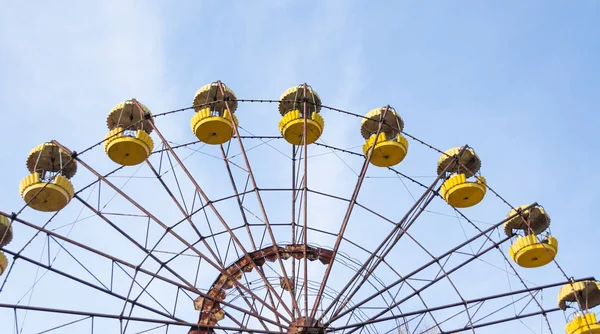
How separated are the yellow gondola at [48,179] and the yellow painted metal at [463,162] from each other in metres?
11.4

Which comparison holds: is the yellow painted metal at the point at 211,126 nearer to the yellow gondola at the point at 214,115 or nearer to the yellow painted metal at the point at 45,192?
the yellow gondola at the point at 214,115

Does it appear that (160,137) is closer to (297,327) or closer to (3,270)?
(3,270)

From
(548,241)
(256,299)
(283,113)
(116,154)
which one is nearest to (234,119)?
(283,113)

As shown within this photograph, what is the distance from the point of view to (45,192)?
20203 millimetres

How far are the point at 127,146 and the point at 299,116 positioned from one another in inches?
197

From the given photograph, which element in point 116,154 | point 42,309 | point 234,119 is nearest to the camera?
point 42,309

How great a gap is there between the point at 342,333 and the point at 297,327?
5.11 feet

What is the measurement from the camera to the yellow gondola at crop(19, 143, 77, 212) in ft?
66.3

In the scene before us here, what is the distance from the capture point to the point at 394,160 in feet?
75.3

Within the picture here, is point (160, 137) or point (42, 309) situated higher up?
point (160, 137)

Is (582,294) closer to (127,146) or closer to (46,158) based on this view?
(127,146)

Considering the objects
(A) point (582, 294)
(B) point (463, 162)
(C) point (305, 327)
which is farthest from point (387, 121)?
(C) point (305, 327)

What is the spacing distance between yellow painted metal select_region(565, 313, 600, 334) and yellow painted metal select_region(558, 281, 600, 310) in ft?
1.60

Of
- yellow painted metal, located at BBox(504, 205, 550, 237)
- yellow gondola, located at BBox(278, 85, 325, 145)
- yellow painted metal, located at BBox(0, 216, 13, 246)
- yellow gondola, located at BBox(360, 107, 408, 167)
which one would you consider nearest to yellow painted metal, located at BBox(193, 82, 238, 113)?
yellow gondola, located at BBox(278, 85, 325, 145)
